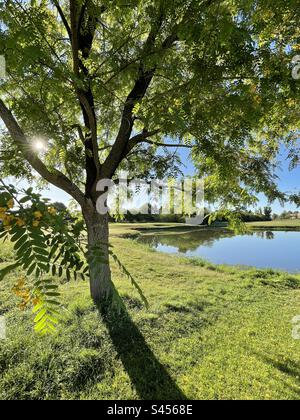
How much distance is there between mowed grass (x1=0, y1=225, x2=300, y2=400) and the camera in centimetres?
391

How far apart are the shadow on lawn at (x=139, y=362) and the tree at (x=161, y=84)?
1.11 metres

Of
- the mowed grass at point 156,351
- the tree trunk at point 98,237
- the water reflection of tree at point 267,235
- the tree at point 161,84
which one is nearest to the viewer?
the tree at point 161,84

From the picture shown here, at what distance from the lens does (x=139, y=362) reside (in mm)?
4551

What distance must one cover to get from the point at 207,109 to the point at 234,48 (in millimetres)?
800

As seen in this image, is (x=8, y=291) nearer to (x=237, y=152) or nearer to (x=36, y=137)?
(x=36, y=137)

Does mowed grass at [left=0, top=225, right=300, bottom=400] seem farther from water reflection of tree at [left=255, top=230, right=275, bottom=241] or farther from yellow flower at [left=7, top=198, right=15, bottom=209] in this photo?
water reflection of tree at [left=255, top=230, right=275, bottom=241]

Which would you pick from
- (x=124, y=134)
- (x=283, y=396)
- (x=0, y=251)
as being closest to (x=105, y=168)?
(x=124, y=134)

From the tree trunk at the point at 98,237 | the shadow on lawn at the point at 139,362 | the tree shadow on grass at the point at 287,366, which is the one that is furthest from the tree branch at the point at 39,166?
the tree shadow on grass at the point at 287,366

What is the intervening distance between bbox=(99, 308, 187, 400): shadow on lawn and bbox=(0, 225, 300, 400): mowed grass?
2 centimetres

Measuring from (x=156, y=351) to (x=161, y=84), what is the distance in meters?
5.47

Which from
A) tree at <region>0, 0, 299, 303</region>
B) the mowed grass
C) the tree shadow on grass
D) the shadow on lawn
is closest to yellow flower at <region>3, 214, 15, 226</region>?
tree at <region>0, 0, 299, 303</region>

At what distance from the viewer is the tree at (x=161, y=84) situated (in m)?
2.60

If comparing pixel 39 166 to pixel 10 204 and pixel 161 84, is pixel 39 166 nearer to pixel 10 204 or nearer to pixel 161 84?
pixel 161 84

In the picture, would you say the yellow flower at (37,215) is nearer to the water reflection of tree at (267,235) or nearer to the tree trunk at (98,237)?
the tree trunk at (98,237)
